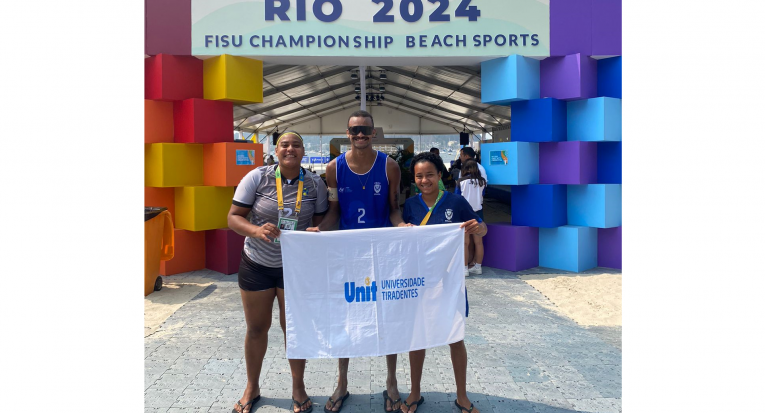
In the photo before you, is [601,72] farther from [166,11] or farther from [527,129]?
[166,11]

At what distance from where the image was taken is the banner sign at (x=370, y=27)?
703cm

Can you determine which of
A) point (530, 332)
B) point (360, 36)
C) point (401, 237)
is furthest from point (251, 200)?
point (360, 36)

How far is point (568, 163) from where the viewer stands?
738 cm

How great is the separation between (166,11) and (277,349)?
4.96m

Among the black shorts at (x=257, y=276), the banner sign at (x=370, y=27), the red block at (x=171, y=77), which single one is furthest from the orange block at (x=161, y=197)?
the black shorts at (x=257, y=276)

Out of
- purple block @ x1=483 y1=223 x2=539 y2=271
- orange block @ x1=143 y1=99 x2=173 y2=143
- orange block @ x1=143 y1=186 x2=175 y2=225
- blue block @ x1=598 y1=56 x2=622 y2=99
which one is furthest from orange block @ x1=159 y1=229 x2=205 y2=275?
blue block @ x1=598 y1=56 x2=622 y2=99

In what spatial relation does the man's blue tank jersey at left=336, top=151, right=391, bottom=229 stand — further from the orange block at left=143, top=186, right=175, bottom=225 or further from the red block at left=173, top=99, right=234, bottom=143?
the orange block at left=143, top=186, right=175, bottom=225

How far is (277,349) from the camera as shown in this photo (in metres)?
4.37

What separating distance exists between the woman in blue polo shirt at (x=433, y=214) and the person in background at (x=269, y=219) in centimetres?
61

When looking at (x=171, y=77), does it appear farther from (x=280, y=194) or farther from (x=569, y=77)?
(x=569, y=77)

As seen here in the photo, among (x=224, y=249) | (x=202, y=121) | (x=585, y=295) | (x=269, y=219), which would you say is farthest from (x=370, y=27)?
(x=269, y=219)

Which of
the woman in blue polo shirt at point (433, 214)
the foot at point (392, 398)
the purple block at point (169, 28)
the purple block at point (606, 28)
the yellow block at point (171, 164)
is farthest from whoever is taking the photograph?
the purple block at point (606, 28)

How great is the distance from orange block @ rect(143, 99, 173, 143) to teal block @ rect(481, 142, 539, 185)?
4.51 metres

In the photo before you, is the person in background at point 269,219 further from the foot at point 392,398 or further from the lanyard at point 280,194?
the foot at point 392,398
